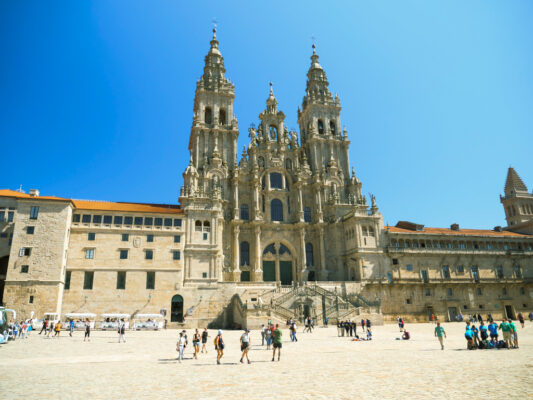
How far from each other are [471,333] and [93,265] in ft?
138

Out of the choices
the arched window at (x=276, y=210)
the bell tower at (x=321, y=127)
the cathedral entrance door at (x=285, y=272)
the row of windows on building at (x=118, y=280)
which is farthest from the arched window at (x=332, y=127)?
the row of windows on building at (x=118, y=280)

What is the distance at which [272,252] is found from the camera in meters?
60.0

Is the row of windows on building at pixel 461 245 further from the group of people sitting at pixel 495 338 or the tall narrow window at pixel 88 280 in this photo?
the tall narrow window at pixel 88 280

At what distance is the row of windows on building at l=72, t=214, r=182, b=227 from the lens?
47.9 m

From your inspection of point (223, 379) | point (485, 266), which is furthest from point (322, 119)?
point (223, 379)

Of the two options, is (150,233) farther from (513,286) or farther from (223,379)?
(513,286)

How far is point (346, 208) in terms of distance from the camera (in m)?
62.8

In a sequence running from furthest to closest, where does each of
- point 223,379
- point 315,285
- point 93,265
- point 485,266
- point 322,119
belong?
point 322,119 < point 485,266 < point 315,285 < point 93,265 < point 223,379

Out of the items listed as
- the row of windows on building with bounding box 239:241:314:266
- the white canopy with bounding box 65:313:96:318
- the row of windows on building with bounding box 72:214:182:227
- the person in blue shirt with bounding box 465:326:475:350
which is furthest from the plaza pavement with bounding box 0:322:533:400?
the row of windows on building with bounding box 239:241:314:266

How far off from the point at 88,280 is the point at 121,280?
3.90 m

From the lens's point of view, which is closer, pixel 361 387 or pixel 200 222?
pixel 361 387

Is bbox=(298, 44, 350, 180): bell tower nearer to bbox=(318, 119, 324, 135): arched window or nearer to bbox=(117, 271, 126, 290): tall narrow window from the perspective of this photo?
bbox=(318, 119, 324, 135): arched window

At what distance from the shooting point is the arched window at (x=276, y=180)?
63219 millimetres

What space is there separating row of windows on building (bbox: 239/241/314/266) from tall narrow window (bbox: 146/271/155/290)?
1457 cm
